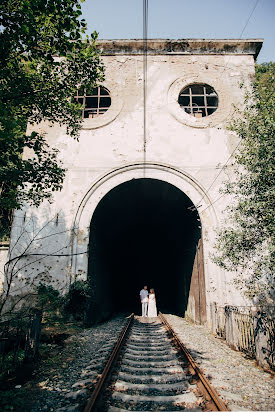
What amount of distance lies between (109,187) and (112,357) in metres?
6.45

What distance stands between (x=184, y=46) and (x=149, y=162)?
576 centimetres

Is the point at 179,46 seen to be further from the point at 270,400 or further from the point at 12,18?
the point at 270,400

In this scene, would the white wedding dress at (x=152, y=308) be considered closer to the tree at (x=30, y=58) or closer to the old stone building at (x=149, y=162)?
the old stone building at (x=149, y=162)

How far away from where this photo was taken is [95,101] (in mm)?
11930

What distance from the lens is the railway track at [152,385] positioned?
324cm

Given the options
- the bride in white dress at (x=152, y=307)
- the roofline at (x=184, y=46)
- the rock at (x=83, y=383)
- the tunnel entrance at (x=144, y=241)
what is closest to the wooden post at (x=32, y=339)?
the rock at (x=83, y=383)

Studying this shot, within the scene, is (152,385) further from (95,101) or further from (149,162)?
(95,101)

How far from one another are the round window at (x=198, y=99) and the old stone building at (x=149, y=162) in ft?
0.15

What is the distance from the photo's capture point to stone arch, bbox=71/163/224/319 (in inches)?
365

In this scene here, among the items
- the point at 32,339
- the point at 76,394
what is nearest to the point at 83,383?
the point at 76,394

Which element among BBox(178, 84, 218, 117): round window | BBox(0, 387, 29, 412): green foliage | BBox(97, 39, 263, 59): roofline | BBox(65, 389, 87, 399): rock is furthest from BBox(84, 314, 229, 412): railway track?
BBox(97, 39, 263, 59): roofline

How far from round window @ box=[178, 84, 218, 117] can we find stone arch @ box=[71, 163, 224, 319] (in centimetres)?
303

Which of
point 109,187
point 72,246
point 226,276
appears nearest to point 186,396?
point 226,276

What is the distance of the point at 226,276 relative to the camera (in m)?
9.13
